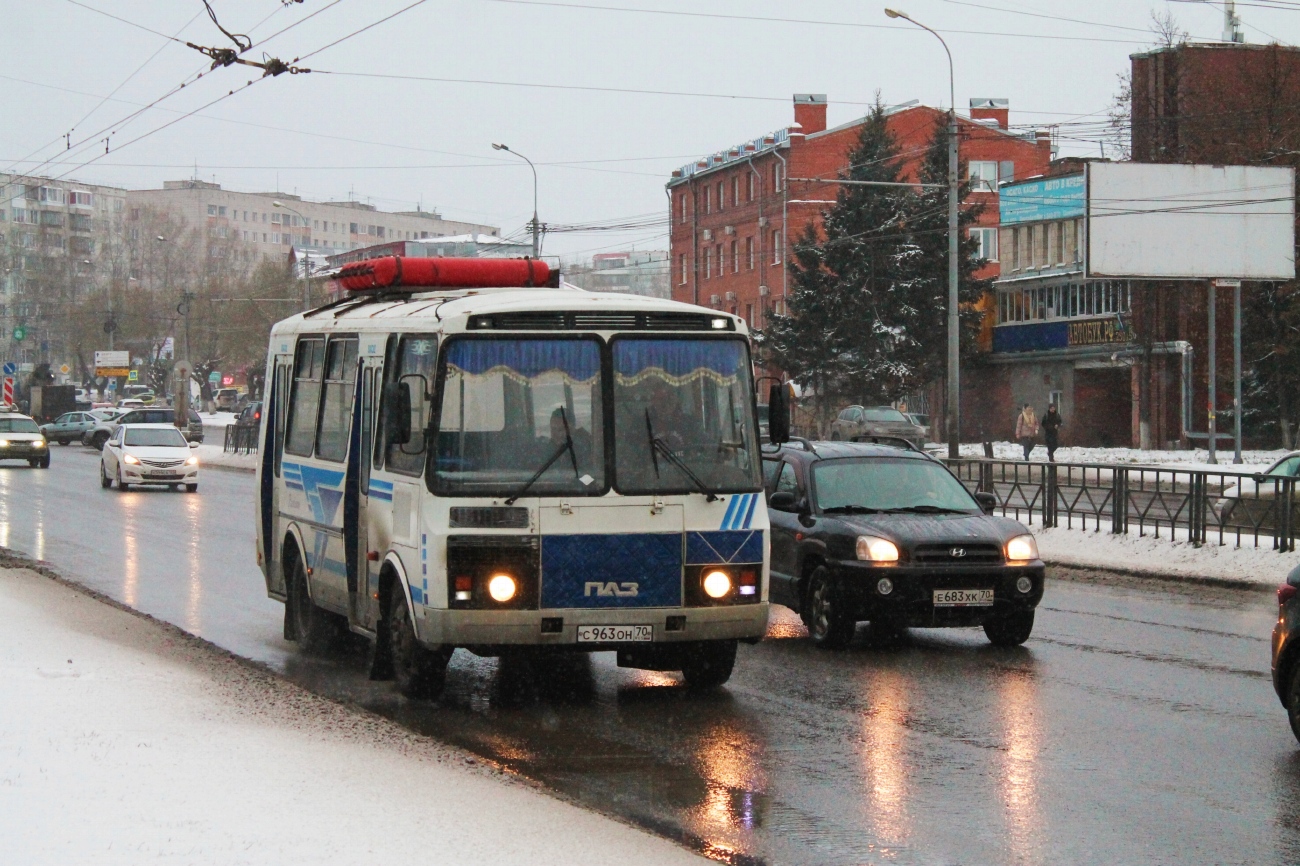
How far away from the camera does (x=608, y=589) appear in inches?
390

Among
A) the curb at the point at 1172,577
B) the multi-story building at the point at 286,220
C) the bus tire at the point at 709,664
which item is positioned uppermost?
the multi-story building at the point at 286,220

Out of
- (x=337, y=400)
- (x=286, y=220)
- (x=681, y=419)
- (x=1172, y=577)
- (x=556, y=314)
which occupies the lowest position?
(x=1172, y=577)

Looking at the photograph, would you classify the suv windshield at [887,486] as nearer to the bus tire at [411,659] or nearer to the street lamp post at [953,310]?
the bus tire at [411,659]

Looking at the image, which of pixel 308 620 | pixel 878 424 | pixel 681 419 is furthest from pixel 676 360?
pixel 878 424

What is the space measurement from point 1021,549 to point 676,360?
12.6ft

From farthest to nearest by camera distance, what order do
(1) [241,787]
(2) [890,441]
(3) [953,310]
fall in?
1. (3) [953,310]
2. (2) [890,441]
3. (1) [241,787]

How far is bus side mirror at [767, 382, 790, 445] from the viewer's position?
10.5m

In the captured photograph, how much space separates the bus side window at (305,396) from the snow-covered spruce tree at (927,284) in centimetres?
4880

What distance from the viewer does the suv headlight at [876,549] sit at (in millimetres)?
12586

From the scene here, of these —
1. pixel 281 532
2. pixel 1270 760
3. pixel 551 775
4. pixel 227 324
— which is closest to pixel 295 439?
pixel 281 532

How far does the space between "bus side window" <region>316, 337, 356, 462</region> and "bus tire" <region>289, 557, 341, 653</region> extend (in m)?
1.13

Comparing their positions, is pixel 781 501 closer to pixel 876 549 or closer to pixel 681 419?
pixel 876 549

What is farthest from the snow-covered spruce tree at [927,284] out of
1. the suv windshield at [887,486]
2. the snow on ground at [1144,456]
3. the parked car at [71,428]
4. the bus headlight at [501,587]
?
the bus headlight at [501,587]

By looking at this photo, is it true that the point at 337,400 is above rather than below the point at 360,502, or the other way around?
above
